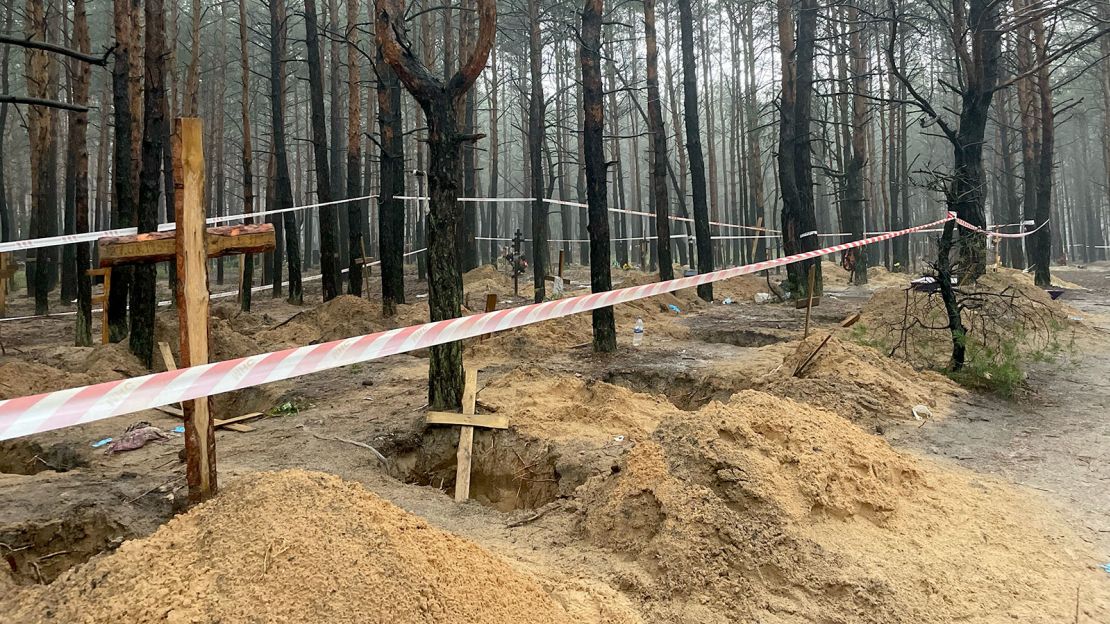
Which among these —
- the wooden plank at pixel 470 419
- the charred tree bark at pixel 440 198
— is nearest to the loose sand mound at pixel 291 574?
the wooden plank at pixel 470 419

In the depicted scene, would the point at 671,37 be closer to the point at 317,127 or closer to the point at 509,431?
the point at 317,127

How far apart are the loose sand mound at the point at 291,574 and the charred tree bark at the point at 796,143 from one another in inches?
479

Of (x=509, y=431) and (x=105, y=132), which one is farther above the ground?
(x=105, y=132)

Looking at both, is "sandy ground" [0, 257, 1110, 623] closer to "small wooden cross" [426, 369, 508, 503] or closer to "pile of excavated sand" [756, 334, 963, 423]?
"pile of excavated sand" [756, 334, 963, 423]

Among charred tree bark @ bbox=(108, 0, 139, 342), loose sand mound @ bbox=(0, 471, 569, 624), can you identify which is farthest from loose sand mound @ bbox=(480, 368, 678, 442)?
charred tree bark @ bbox=(108, 0, 139, 342)

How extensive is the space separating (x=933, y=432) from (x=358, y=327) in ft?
28.2

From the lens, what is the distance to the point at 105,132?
2166cm

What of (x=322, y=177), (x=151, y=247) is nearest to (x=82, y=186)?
(x=322, y=177)

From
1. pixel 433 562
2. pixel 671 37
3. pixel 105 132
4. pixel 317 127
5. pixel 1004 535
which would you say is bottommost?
pixel 1004 535

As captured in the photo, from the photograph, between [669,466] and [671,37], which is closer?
[669,466]

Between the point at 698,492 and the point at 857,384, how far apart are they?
352cm

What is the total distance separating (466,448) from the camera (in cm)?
557

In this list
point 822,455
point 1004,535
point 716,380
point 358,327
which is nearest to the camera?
point 1004,535

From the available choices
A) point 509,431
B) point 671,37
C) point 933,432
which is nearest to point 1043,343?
point 933,432
